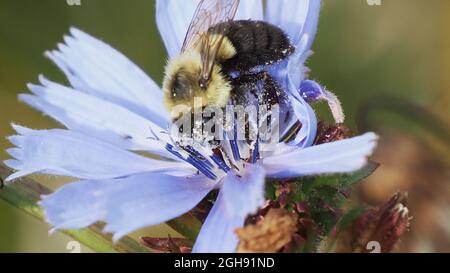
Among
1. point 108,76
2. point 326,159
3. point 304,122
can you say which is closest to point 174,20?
point 108,76

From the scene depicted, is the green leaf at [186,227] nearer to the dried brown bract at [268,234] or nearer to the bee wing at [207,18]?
the dried brown bract at [268,234]

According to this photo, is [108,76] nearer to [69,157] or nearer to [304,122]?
[69,157]

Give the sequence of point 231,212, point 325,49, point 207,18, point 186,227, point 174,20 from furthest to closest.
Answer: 1. point 325,49
2. point 174,20
3. point 207,18
4. point 186,227
5. point 231,212

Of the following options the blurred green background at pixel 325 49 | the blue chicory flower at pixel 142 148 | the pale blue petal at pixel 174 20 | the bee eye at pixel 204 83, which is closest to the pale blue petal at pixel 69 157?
the blue chicory flower at pixel 142 148

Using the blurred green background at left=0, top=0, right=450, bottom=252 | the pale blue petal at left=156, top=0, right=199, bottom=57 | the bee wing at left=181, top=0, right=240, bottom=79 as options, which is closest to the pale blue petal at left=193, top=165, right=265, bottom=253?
the bee wing at left=181, top=0, right=240, bottom=79

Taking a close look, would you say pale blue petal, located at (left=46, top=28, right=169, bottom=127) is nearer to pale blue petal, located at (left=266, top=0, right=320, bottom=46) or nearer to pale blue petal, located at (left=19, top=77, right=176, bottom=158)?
pale blue petal, located at (left=19, top=77, right=176, bottom=158)

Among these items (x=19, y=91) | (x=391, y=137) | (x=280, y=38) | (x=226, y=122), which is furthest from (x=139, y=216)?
(x=19, y=91)
